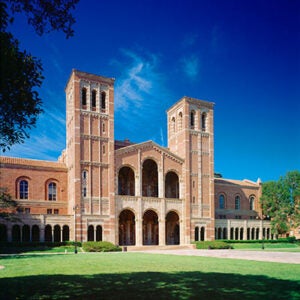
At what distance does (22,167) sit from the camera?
162 feet

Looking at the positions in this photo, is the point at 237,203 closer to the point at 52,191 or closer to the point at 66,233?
the point at 66,233

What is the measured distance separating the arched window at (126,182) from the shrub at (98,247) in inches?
496

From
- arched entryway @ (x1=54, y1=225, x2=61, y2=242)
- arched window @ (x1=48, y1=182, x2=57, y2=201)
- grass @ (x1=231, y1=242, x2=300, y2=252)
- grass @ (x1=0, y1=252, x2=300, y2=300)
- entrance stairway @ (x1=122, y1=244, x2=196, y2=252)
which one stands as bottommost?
grass @ (x1=231, y1=242, x2=300, y2=252)

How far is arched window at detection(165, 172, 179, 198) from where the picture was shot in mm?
60216

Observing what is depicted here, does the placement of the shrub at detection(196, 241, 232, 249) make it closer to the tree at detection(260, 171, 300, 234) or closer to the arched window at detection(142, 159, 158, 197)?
the arched window at detection(142, 159, 158, 197)

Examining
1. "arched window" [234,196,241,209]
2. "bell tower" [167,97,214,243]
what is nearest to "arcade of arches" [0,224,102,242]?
"bell tower" [167,97,214,243]

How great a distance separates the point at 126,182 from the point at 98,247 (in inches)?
602

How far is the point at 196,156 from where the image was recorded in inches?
2378

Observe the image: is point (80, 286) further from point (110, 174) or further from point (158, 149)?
point (158, 149)

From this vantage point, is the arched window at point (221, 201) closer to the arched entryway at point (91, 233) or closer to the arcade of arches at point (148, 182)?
the arcade of arches at point (148, 182)

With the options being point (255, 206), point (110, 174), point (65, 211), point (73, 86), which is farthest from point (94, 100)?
point (255, 206)

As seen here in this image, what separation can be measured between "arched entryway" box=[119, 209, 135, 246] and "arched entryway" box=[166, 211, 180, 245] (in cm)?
610

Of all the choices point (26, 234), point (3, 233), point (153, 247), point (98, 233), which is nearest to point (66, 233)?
point (98, 233)

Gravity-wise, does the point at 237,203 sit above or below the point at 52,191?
below
